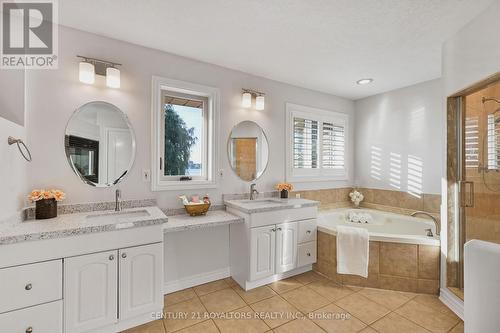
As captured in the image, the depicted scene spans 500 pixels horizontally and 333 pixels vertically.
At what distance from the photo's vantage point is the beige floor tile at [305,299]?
210cm

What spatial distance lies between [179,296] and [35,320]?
112 centimetres

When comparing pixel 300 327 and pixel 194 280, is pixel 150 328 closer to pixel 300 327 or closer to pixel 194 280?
pixel 194 280

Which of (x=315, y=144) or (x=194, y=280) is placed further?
(x=315, y=144)

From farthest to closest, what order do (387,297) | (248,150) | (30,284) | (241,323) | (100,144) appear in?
(248,150), (387,297), (100,144), (241,323), (30,284)

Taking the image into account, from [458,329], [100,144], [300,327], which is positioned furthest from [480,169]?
[100,144]

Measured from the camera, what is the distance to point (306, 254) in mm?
2711

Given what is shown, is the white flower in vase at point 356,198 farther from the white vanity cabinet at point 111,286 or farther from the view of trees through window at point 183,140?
the white vanity cabinet at point 111,286

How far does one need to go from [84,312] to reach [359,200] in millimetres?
3681

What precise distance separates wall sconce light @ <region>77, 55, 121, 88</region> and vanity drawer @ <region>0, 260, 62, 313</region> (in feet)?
4.82

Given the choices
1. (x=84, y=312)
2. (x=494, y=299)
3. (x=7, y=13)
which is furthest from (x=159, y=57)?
(x=494, y=299)

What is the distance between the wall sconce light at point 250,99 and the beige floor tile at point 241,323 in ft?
7.25

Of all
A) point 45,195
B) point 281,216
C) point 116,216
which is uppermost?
point 45,195

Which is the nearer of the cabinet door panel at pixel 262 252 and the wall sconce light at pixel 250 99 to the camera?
the cabinet door panel at pixel 262 252

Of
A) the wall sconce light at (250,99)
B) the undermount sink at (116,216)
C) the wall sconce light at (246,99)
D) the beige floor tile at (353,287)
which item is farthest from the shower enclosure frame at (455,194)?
the undermount sink at (116,216)
